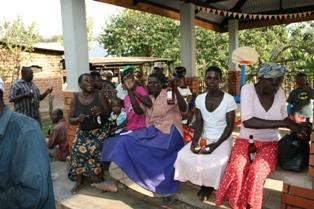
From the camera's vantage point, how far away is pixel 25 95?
202 inches

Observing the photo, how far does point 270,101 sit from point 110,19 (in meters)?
23.2

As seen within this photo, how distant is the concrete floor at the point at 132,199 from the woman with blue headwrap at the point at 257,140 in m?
0.46

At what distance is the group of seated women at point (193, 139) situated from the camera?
9.21ft

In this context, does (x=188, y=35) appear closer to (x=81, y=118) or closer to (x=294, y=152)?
(x=81, y=118)

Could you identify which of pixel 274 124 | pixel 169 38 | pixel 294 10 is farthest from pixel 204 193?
pixel 169 38

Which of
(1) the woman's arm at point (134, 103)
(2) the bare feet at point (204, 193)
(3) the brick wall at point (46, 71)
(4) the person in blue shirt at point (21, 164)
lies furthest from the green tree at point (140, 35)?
(4) the person in blue shirt at point (21, 164)

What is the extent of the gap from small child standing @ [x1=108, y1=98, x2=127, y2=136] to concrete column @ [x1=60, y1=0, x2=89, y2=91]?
2.08 feet

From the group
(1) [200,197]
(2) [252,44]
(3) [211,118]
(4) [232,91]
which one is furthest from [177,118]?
(2) [252,44]

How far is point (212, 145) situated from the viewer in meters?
3.16

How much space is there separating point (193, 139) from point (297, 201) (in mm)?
1140

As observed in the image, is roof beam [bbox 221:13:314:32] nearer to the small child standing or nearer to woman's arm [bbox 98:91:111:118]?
the small child standing

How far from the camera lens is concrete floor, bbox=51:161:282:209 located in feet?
10.7

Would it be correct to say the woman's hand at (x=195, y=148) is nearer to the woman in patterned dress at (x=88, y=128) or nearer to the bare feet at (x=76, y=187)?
the woman in patterned dress at (x=88, y=128)

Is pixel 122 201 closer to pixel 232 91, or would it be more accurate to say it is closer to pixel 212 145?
pixel 212 145
